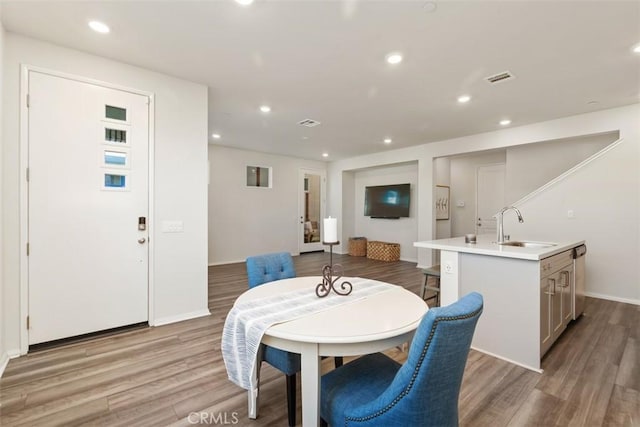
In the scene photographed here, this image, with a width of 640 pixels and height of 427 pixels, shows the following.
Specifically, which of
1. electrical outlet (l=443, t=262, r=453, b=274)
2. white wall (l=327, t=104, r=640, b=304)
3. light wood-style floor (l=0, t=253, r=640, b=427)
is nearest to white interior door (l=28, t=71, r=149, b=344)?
light wood-style floor (l=0, t=253, r=640, b=427)

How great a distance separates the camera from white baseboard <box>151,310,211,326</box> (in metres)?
3.07

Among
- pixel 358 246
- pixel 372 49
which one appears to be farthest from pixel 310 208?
pixel 372 49

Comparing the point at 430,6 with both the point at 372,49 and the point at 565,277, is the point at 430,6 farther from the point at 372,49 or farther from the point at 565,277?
the point at 565,277

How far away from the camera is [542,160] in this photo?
17.2ft

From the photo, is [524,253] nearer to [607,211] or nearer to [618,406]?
[618,406]

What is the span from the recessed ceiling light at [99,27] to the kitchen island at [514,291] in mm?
3427

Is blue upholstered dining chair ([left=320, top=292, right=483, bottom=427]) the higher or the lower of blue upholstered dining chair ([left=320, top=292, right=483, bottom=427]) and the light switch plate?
the lower

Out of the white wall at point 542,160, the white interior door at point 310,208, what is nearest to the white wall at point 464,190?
the white wall at point 542,160

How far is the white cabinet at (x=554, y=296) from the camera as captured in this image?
231 cm

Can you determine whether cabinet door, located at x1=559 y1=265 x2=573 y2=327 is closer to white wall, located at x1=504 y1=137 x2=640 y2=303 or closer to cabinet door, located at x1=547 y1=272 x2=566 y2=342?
cabinet door, located at x1=547 y1=272 x2=566 y2=342

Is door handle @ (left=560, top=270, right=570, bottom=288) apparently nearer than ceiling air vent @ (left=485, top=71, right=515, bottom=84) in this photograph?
Yes

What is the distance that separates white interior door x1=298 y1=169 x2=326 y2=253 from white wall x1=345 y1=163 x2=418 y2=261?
1.05 metres

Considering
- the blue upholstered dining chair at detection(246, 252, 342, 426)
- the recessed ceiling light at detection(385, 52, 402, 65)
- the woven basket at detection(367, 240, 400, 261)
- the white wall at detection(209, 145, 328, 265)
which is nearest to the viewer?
the blue upholstered dining chair at detection(246, 252, 342, 426)

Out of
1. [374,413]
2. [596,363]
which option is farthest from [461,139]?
[374,413]
